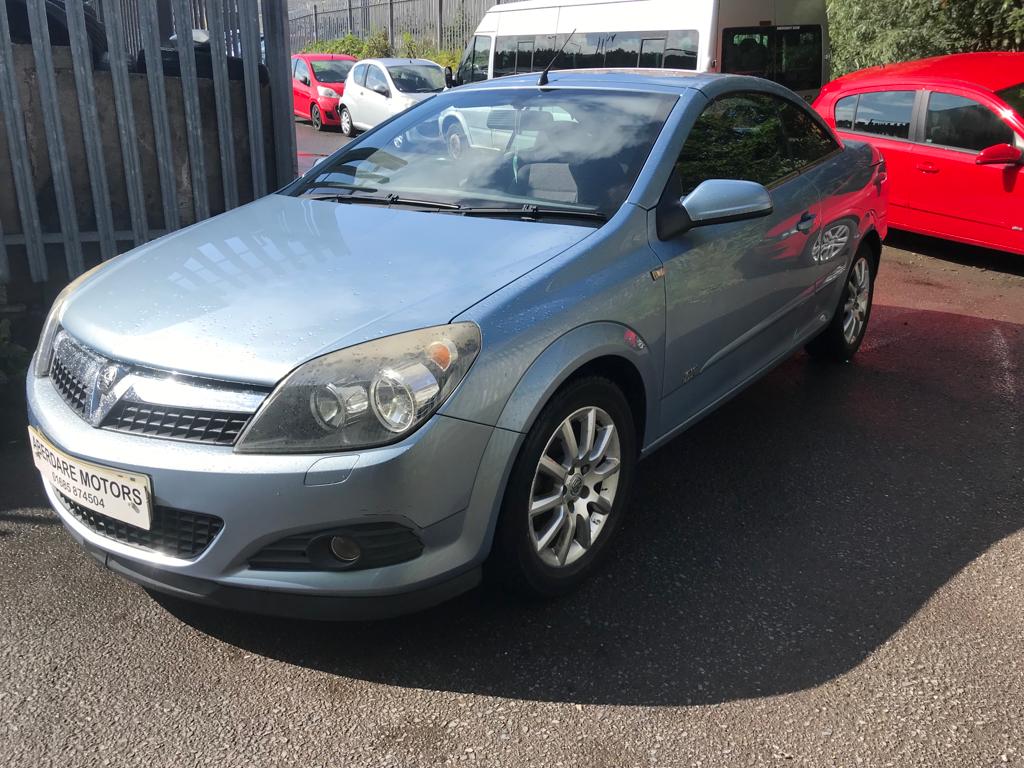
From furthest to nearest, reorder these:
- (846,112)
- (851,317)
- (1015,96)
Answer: (846,112) < (1015,96) < (851,317)

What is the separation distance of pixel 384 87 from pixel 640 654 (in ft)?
49.7

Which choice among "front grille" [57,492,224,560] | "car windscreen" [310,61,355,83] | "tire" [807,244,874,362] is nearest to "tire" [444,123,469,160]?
"front grille" [57,492,224,560]

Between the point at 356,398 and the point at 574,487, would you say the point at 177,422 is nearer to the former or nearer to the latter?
the point at 356,398

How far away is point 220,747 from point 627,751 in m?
1.02

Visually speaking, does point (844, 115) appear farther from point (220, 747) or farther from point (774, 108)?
point (220, 747)

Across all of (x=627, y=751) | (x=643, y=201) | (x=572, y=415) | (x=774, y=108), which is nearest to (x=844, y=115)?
(x=774, y=108)

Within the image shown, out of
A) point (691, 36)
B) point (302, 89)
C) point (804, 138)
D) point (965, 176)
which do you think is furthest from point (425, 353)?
point (302, 89)

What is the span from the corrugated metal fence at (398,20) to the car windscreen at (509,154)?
71.9 ft

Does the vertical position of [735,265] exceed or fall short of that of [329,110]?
it exceeds it

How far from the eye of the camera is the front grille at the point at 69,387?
2.73 metres

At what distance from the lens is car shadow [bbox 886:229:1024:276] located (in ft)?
25.3

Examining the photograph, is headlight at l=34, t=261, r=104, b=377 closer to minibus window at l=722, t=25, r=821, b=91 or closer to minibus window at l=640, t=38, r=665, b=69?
minibus window at l=722, t=25, r=821, b=91

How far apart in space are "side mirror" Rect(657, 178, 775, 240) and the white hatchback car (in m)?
13.4

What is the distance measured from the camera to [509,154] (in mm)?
3688
